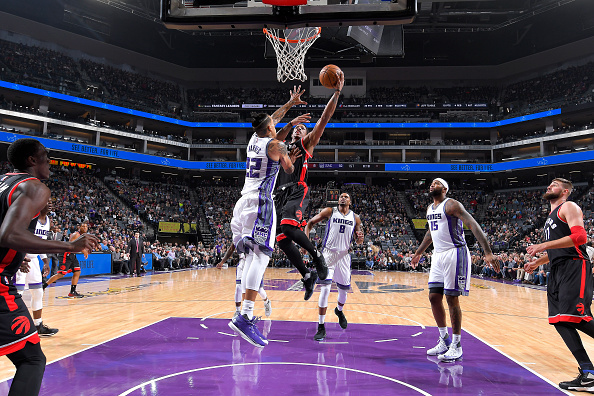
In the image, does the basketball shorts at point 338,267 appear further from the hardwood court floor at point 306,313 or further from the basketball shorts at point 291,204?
the basketball shorts at point 291,204

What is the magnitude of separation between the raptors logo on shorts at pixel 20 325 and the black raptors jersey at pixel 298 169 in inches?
137

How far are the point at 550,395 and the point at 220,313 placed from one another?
629 cm

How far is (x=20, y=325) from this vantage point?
250cm

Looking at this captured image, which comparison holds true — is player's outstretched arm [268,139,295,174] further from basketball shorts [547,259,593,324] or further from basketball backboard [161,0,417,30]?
basketball shorts [547,259,593,324]

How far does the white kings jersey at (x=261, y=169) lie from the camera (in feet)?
14.5

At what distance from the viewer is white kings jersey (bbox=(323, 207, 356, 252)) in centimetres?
704

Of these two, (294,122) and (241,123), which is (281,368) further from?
(241,123)

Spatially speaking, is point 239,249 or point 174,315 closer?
point 239,249

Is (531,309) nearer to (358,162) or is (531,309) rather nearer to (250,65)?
(358,162)

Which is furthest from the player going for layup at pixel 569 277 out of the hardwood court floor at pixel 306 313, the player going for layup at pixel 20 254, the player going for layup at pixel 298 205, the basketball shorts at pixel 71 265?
the basketball shorts at pixel 71 265

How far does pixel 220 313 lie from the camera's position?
8.77 meters

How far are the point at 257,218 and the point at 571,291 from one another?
11.4 feet

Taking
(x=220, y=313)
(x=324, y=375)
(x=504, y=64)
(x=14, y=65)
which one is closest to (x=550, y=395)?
(x=324, y=375)

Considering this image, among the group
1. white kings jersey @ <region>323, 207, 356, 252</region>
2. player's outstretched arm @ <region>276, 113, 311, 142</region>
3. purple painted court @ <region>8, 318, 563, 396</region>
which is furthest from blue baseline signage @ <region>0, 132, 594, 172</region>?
player's outstretched arm @ <region>276, 113, 311, 142</region>
